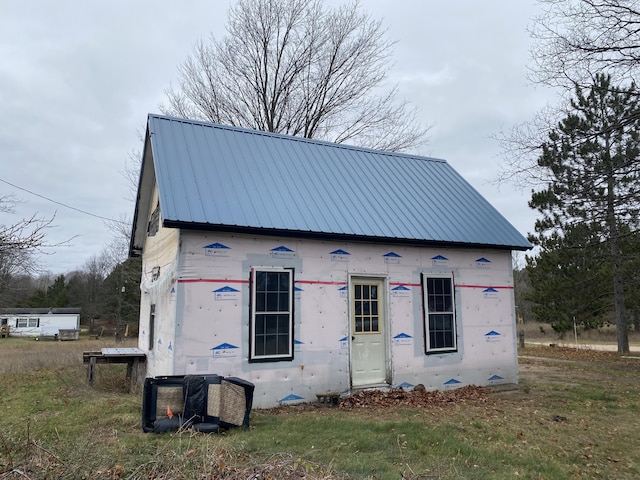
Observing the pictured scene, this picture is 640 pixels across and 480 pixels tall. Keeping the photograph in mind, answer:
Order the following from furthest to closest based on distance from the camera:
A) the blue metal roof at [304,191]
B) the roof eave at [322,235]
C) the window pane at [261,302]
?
the blue metal roof at [304,191]
the window pane at [261,302]
the roof eave at [322,235]

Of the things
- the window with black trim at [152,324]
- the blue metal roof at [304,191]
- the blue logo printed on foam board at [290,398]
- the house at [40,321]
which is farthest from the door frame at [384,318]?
the house at [40,321]

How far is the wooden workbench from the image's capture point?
10.9 meters

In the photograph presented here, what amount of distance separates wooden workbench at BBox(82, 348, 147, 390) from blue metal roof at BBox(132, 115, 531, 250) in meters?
4.50

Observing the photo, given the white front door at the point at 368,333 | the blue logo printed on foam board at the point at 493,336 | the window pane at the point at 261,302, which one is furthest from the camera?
the blue logo printed on foam board at the point at 493,336

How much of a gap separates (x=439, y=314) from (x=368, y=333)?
189 centimetres

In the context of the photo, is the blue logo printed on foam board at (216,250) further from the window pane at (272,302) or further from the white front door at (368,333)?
the white front door at (368,333)

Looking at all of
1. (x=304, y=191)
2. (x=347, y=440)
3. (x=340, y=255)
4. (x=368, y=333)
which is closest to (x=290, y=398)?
(x=368, y=333)

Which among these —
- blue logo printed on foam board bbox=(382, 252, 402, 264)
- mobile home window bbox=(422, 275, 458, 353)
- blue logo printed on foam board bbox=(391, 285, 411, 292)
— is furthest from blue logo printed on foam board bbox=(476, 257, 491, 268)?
blue logo printed on foam board bbox=(382, 252, 402, 264)

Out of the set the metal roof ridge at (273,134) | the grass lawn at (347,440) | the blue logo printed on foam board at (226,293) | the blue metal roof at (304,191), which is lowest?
the grass lawn at (347,440)

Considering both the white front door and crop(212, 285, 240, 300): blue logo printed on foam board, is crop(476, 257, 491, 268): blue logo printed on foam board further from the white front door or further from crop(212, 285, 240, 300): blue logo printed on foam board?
crop(212, 285, 240, 300): blue logo printed on foam board

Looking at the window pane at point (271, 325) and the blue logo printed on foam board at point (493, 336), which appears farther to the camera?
the blue logo printed on foam board at point (493, 336)

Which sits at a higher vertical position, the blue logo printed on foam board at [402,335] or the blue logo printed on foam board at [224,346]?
the blue logo printed on foam board at [402,335]

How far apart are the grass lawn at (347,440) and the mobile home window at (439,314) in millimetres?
1441

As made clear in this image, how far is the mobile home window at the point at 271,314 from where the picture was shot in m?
8.80
